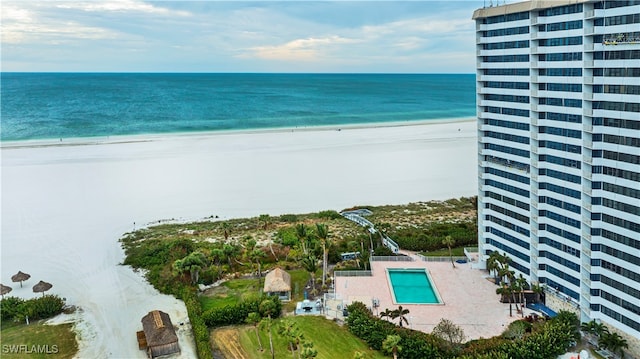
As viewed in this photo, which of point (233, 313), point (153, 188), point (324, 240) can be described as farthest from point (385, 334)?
point (153, 188)

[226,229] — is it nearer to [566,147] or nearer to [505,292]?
[505,292]

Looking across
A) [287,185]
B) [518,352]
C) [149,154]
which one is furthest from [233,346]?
[149,154]

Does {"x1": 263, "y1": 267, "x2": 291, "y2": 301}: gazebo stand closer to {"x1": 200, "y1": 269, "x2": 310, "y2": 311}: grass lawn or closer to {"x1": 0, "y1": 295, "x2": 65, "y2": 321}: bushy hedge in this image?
{"x1": 200, "y1": 269, "x2": 310, "y2": 311}: grass lawn

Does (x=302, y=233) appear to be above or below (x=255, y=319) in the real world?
above

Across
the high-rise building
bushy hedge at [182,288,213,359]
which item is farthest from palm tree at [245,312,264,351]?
the high-rise building

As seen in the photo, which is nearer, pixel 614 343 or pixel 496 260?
pixel 614 343
